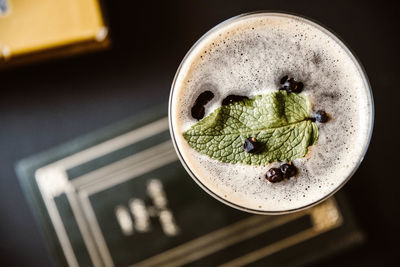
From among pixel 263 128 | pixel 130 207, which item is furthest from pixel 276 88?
pixel 130 207

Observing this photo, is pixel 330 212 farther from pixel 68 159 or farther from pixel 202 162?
pixel 68 159

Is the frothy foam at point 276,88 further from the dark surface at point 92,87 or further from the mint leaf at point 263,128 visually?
the dark surface at point 92,87

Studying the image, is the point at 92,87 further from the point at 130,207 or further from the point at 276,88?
the point at 276,88

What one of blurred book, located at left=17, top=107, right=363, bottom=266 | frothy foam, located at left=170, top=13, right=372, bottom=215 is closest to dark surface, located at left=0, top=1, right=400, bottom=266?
blurred book, located at left=17, top=107, right=363, bottom=266

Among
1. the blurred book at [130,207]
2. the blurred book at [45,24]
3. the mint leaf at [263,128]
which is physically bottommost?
the blurred book at [130,207]

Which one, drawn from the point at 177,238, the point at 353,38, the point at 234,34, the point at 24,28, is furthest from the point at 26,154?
the point at 353,38

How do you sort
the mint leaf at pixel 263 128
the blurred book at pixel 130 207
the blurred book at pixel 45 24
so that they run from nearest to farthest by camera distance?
the mint leaf at pixel 263 128 → the blurred book at pixel 45 24 → the blurred book at pixel 130 207

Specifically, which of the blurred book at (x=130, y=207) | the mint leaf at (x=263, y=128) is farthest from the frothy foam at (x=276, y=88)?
the blurred book at (x=130, y=207)
